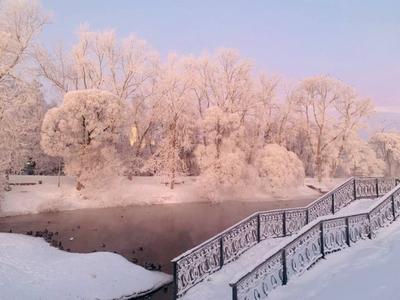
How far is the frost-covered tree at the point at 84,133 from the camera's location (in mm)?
31375

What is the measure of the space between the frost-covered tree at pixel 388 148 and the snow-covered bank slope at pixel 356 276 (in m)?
50.6

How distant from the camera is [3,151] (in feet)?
83.0

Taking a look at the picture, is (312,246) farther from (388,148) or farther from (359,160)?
(388,148)

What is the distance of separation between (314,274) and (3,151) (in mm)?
23590

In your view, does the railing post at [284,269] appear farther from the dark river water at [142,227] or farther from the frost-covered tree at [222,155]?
the frost-covered tree at [222,155]

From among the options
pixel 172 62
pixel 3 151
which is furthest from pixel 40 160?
pixel 172 62

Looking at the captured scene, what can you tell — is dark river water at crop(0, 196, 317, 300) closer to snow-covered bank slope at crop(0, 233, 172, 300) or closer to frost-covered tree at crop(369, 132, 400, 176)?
snow-covered bank slope at crop(0, 233, 172, 300)

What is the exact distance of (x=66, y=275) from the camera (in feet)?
41.6

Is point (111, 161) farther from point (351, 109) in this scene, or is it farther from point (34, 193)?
point (351, 109)

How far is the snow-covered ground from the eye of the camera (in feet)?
95.2

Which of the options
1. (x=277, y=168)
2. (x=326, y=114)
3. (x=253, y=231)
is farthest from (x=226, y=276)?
(x=326, y=114)

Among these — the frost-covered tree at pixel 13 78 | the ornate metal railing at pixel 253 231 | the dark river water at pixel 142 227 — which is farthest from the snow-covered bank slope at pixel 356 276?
the frost-covered tree at pixel 13 78

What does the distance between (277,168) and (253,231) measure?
1048 inches

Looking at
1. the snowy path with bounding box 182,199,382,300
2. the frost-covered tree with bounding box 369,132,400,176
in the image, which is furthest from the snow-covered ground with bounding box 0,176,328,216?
the snowy path with bounding box 182,199,382,300
